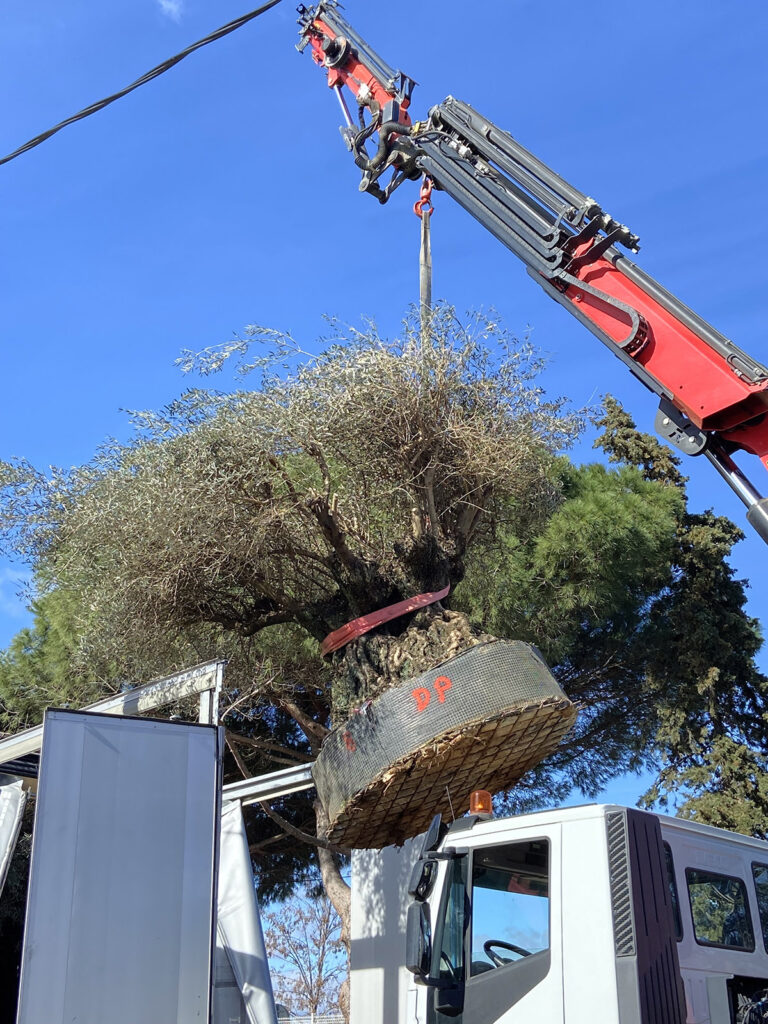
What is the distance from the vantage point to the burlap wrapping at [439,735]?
5500mm

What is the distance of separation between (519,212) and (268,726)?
9078 mm

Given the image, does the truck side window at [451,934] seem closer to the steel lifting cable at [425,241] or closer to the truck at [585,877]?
the truck at [585,877]

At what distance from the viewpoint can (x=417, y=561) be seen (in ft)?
22.6

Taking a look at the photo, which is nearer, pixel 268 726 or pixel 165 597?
pixel 165 597

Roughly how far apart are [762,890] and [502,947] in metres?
1.54

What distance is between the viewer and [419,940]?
4836 millimetres

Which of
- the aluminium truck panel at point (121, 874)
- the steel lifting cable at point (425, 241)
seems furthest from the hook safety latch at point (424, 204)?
the aluminium truck panel at point (121, 874)

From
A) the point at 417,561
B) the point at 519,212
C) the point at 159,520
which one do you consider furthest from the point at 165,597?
the point at 519,212

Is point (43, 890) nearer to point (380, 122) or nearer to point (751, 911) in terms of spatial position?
point (751, 911)

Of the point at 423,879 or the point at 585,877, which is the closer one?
the point at 585,877

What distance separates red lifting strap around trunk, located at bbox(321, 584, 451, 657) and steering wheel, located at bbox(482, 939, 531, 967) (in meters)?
2.25

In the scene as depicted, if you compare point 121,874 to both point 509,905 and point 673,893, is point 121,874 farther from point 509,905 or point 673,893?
point 673,893

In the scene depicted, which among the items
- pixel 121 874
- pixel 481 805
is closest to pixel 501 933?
pixel 481 805

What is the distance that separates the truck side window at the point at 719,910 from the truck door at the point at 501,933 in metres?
0.77
